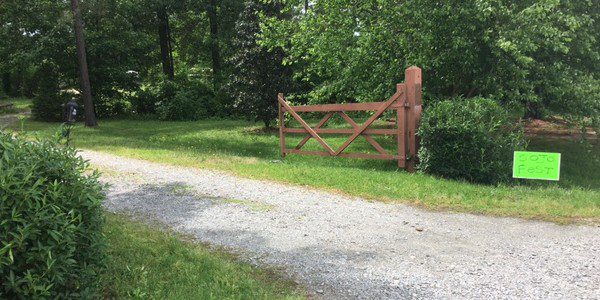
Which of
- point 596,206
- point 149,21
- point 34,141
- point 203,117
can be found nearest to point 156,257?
point 34,141

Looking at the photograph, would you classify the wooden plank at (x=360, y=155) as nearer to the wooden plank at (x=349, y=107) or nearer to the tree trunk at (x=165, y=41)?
the wooden plank at (x=349, y=107)

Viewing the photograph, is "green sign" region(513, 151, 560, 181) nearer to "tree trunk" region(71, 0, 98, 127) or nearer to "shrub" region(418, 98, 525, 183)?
"shrub" region(418, 98, 525, 183)

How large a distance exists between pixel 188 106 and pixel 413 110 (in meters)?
18.7

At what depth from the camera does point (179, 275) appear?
3930 mm

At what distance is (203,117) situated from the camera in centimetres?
2572

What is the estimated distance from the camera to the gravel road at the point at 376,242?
3842mm

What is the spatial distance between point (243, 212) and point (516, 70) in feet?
20.4

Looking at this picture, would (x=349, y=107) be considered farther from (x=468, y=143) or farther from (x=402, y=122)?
(x=468, y=143)

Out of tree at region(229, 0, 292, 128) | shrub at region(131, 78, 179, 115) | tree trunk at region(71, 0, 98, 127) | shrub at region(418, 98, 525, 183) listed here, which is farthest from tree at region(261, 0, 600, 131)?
shrub at region(131, 78, 179, 115)

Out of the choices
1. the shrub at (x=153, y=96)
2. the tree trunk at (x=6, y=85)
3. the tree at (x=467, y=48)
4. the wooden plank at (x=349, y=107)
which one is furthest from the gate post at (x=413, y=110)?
the tree trunk at (x=6, y=85)

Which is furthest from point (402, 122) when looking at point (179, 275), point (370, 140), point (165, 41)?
point (165, 41)

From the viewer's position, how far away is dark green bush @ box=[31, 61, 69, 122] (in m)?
24.1

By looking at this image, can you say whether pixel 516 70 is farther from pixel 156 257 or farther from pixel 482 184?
pixel 156 257

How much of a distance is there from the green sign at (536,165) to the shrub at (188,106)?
20237 millimetres
